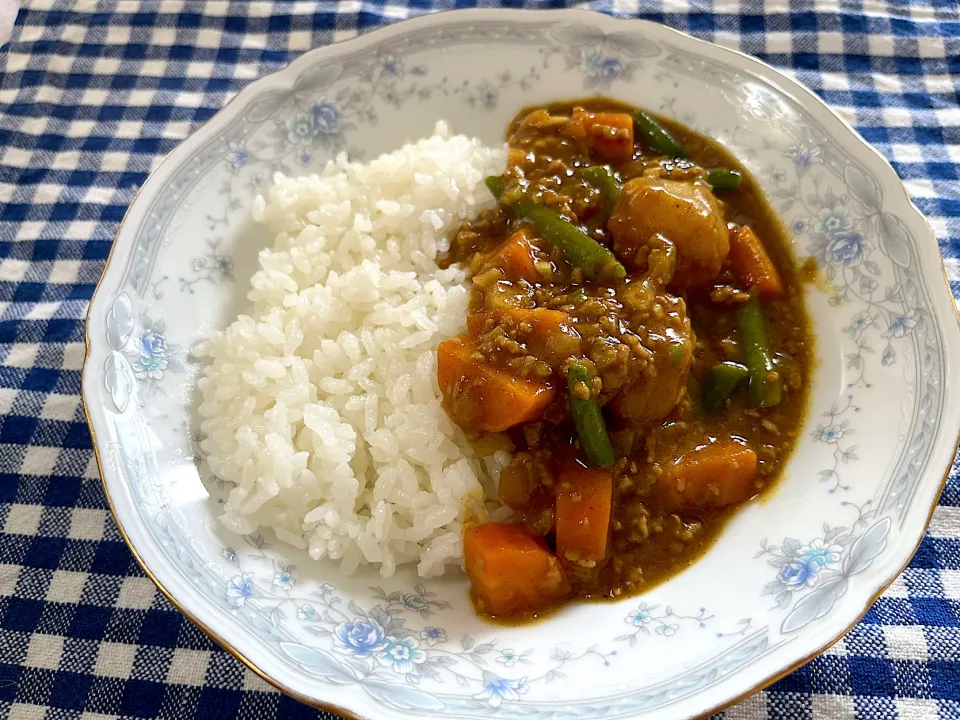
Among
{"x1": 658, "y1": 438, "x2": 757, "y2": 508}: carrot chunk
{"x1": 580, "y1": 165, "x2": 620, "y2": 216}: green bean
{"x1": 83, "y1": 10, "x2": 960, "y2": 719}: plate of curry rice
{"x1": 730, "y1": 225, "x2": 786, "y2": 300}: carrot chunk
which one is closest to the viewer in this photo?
{"x1": 83, "y1": 10, "x2": 960, "y2": 719}: plate of curry rice

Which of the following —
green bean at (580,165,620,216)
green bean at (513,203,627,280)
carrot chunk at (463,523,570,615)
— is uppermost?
green bean at (580,165,620,216)

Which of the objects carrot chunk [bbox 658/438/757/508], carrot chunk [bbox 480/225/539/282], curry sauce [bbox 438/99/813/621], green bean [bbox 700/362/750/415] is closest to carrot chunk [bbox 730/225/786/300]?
curry sauce [bbox 438/99/813/621]

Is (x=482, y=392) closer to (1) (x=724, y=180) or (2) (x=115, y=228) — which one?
(1) (x=724, y=180)

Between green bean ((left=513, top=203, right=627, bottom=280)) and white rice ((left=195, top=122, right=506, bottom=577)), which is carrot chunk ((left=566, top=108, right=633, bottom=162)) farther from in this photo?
green bean ((left=513, top=203, right=627, bottom=280))

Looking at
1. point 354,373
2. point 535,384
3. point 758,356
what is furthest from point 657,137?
point 354,373

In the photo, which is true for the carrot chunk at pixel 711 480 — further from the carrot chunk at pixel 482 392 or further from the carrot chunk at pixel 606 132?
the carrot chunk at pixel 606 132
